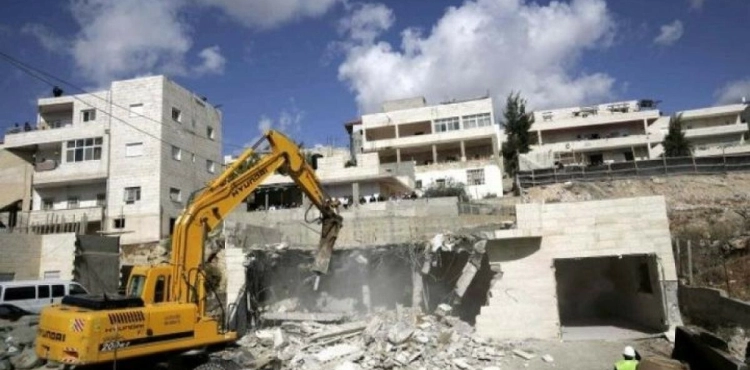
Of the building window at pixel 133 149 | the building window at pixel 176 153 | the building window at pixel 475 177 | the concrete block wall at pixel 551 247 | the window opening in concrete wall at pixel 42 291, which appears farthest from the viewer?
the building window at pixel 475 177

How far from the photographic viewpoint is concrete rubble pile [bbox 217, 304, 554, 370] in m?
12.8

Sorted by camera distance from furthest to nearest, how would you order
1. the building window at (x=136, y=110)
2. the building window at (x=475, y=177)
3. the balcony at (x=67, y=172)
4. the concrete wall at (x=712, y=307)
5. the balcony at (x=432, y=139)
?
the balcony at (x=432, y=139) → the building window at (x=475, y=177) → the balcony at (x=67, y=172) → the building window at (x=136, y=110) → the concrete wall at (x=712, y=307)

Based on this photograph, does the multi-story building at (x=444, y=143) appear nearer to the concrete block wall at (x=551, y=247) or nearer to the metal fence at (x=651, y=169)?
the metal fence at (x=651, y=169)

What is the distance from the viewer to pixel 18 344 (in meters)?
14.6

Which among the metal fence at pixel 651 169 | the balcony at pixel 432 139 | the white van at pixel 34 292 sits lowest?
the white van at pixel 34 292

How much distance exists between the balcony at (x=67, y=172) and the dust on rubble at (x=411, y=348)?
914 inches

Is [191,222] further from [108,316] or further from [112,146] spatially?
[112,146]

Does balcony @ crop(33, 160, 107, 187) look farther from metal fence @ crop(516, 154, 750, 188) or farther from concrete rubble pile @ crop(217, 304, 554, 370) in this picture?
metal fence @ crop(516, 154, 750, 188)

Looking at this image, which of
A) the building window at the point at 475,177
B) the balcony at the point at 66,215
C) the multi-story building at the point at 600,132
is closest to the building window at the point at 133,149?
the balcony at the point at 66,215

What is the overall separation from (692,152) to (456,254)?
38.5 metres

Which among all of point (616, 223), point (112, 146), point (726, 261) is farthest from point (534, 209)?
point (112, 146)

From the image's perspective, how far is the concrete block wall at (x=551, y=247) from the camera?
14.9 m

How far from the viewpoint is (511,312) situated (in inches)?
593

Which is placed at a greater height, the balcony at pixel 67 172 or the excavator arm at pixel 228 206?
the balcony at pixel 67 172
